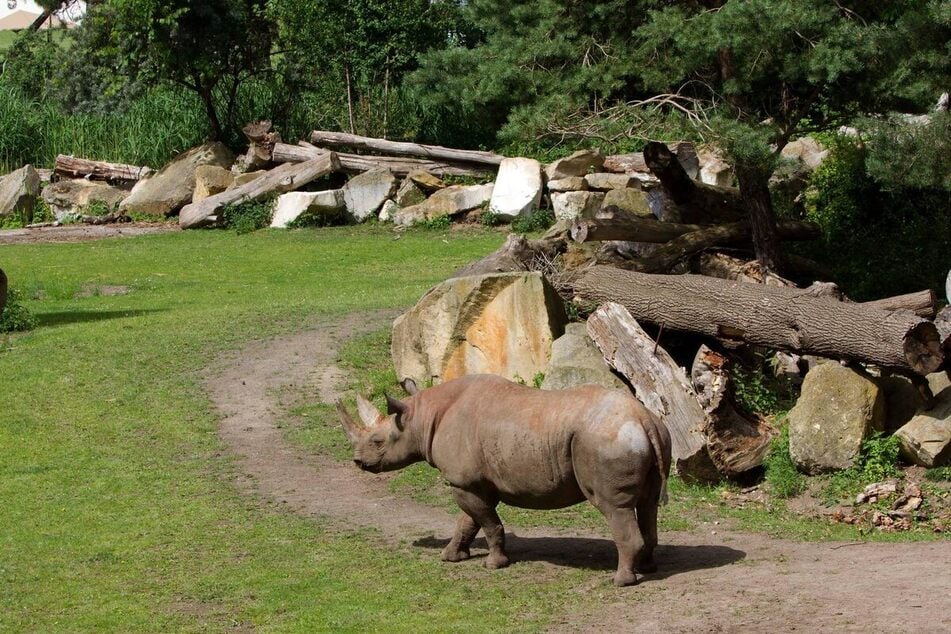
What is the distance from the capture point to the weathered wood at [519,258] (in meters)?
17.5

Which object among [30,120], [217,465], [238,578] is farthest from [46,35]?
[238,578]

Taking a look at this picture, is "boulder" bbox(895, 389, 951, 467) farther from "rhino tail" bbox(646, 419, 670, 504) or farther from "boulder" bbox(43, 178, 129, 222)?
"boulder" bbox(43, 178, 129, 222)

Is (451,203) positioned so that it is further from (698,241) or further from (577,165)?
(698,241)

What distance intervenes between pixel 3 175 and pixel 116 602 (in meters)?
28.4

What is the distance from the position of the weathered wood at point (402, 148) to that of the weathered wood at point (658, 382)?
16.8 metres

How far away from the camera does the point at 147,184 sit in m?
33.5

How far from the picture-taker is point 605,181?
2808 cm

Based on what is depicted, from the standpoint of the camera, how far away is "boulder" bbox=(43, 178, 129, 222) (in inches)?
1316

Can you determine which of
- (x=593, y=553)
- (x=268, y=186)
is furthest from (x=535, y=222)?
(x=593, y=553)

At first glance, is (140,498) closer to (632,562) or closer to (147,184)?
(632,562)

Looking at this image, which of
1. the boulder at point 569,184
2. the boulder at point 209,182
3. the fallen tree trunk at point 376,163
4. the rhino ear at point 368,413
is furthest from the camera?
the boulder at point 209,182

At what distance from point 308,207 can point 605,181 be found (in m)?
7.19

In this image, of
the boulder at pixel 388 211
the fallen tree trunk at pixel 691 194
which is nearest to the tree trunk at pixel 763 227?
the fallen tree trunk at pixel 691 194

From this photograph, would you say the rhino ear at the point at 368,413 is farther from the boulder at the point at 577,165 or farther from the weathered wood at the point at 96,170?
the weathered wood at the point at 96,170
